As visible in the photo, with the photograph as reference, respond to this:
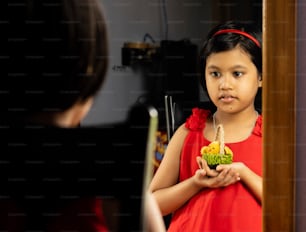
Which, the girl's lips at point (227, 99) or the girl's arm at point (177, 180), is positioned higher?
the girl's lips at point (227, 99)

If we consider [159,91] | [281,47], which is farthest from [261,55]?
[159,91]

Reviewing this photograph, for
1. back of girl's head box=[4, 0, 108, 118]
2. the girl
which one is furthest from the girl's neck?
back of girl's head box=[4, 0, 108, 118]

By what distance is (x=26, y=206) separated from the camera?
539 millimetres

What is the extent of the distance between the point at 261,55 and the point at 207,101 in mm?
122

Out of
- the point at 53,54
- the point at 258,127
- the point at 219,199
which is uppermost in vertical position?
the point at 53,54

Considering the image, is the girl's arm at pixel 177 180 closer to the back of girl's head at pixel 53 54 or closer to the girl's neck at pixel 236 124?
the girl's neck at pixel 236 124

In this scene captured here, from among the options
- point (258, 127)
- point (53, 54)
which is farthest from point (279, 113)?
point (53, 54)

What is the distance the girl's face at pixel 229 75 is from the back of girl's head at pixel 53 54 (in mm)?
367

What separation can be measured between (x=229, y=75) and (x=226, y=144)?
0.40 ft

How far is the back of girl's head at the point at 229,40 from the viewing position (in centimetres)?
85

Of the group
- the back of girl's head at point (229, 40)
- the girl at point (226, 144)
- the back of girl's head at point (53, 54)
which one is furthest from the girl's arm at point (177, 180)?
the back of girl's head at point (53, 54)

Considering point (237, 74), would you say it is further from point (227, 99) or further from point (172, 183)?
point (172, 183)

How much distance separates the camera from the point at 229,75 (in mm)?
862

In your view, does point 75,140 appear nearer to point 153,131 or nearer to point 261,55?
point 153,131
